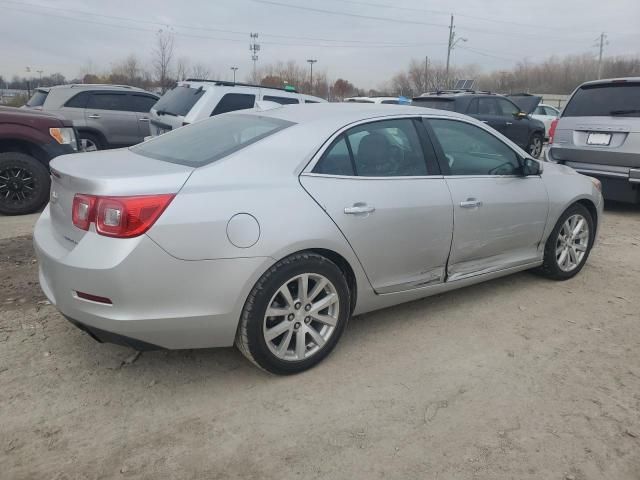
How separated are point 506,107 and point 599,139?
6.37 meters

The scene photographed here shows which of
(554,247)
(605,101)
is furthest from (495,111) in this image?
(554,247)

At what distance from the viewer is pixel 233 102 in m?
8.09

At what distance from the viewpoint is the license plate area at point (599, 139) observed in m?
7.06

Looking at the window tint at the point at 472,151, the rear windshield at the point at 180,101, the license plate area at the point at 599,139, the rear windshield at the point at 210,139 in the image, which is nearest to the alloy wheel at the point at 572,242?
the window tint at the point at 472,151

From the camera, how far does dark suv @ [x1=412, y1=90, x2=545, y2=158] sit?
11.4 m

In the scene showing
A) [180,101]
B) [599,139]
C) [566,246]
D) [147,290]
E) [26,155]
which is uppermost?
[180,101]

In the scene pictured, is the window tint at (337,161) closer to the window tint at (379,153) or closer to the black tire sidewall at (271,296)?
the window tint at (379,153)

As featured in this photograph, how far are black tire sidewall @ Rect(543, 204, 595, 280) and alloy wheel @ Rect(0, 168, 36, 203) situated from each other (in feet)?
19.5

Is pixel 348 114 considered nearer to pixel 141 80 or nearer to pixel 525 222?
pixel 525 222

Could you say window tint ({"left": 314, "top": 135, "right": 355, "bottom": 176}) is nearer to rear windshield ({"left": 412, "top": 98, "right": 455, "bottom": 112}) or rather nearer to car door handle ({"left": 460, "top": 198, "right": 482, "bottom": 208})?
car door handle ({"left": 460, "top": 198, "right": 482, "bottom": 208})

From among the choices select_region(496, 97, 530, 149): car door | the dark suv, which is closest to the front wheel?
the dark suv

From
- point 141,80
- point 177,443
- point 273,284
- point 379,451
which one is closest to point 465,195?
point 273,284

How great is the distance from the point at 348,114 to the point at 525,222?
1733 millimetres

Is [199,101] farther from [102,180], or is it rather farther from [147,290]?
[147,290]
